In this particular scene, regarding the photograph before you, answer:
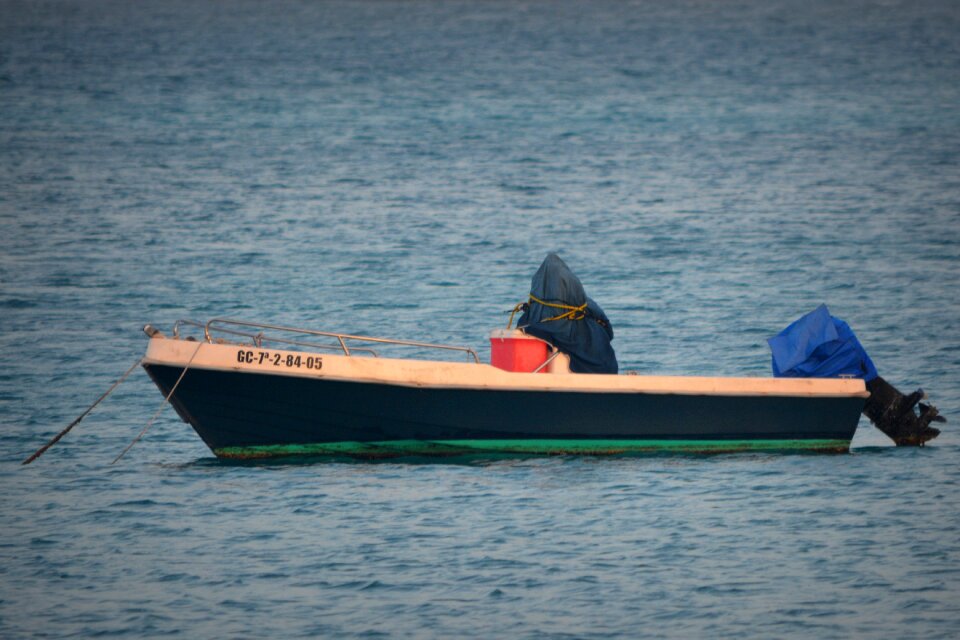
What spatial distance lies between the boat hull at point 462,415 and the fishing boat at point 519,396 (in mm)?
Answer: 15

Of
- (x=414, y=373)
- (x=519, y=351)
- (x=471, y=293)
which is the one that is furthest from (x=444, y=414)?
(x=471, y=293)

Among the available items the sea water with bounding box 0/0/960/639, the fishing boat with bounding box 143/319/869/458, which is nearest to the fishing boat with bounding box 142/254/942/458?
the fishing boat with bounding box 143/319/869/458

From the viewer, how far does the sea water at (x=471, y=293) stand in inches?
573

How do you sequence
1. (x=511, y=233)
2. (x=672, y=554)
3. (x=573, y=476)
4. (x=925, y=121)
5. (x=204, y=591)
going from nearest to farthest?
(x=204, y=591), (x=672, y=554), (x=573, y=476), (x=511, y=233), (x=925, y=121)

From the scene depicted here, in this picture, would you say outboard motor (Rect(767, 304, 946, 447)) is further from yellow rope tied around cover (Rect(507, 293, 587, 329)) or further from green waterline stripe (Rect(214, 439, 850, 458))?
yellow rope tied around cover (Rect(507, 293, 587, 329))

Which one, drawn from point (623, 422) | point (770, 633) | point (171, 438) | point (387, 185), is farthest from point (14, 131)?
point (770, 633)

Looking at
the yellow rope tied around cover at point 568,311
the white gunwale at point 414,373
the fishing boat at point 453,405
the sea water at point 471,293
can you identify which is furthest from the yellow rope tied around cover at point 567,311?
the sea water at point 471,293

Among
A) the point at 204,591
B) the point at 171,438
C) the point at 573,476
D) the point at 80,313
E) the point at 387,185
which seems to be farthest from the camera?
the point at 387,185

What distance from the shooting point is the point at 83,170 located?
1880 inches

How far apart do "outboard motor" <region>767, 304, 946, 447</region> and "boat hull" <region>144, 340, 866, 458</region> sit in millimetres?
492

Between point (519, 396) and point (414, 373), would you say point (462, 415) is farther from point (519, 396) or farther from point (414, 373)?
point (414, 373)

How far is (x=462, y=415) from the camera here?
18250mm

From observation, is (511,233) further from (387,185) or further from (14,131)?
(14,131)

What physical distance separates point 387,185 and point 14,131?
1604cm
